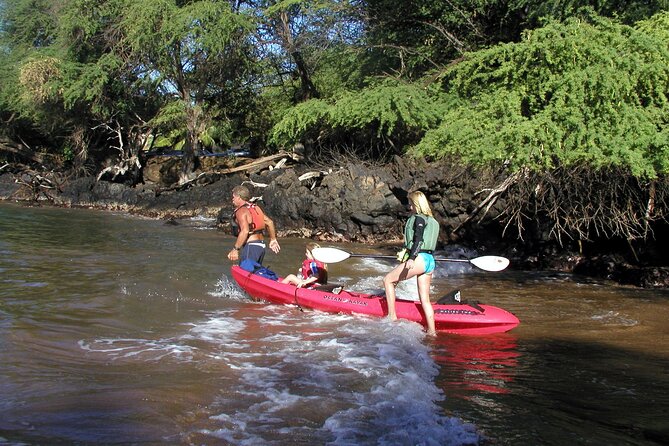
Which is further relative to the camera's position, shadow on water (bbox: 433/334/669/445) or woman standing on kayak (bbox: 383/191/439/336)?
woman standing on kayak (bbox: 383/191/439/336)

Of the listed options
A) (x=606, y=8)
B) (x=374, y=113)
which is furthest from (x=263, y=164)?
(x=606, y=8)

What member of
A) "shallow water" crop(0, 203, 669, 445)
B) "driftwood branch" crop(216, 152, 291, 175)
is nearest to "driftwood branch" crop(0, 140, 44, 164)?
"driftwood branch" crop(216, 152, 291, 175)

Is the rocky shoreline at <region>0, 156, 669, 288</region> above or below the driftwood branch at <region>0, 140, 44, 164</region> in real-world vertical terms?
below

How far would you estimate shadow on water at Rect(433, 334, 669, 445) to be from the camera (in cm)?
419

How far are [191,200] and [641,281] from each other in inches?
627

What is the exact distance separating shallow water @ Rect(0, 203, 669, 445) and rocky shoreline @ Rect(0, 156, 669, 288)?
258 centimetres

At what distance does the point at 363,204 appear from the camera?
16438mm

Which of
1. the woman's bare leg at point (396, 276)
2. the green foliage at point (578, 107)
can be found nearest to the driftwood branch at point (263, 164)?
the green foliage at point (578, 107)

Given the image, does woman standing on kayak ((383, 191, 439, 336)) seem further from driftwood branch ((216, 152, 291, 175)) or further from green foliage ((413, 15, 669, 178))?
driftwood branch ((216, 152, 291, 175))

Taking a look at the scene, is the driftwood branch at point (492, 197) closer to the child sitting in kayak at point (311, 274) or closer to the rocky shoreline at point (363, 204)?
the rocky shoreline at point (363, 204)

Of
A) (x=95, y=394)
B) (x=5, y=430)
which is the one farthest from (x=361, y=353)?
(x=5, y=430)

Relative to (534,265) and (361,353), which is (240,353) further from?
(534,265)

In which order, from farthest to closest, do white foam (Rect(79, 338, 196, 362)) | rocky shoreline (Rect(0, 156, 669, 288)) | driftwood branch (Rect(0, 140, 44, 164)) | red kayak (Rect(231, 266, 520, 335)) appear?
driftwood branch (Rect(0, 140, 44, 164)) → rocky shoreline (Rect(0, 156, 669, 288)) → red kayak (Rect(231, 266, 520, 335)) → white foam (Rect(79, 338, 196, 362))

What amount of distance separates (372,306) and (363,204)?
9.00m
